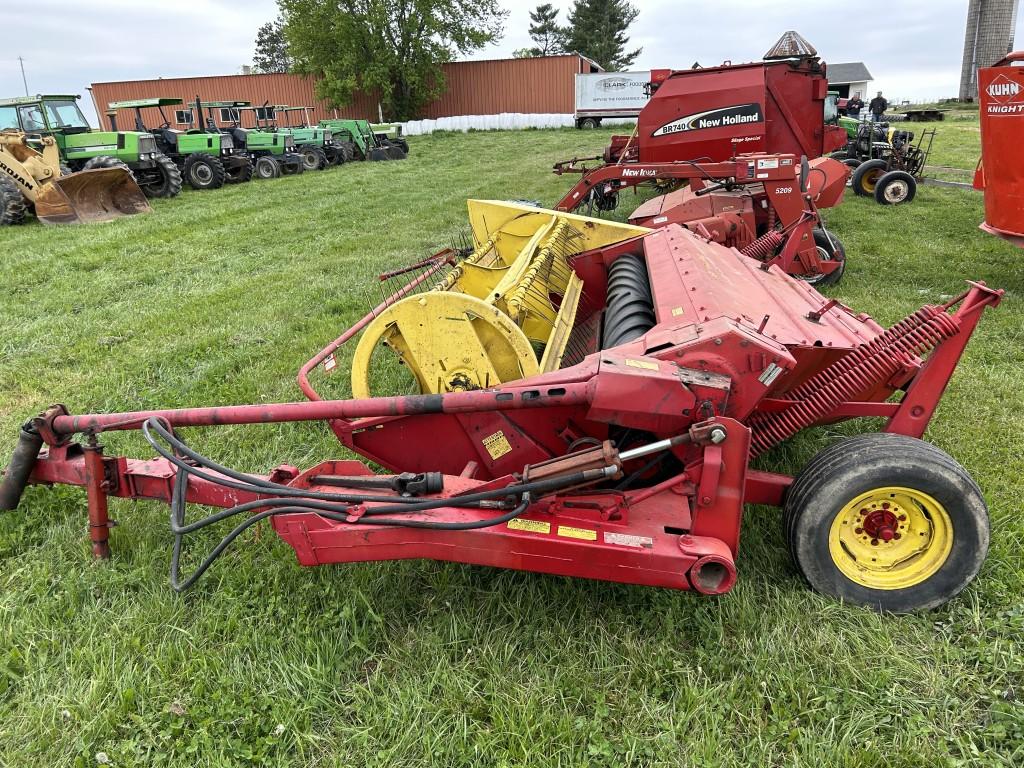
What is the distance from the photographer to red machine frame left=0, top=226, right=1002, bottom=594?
7.36 feet

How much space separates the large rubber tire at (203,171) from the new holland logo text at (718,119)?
12721 millimetres

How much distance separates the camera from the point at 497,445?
277 centimetres

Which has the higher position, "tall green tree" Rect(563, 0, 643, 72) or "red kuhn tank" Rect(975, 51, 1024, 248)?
"tall green tree" Rect(563, 0, 643, 72)

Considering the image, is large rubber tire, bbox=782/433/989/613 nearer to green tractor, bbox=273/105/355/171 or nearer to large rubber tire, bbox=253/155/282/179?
large rubber tire, bbox=253/155/282/179

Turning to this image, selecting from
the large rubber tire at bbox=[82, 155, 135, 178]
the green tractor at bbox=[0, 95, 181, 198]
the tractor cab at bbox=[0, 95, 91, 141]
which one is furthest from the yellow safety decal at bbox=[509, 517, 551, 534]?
the tractor cab at bbox=[0, 95, 91, 141]

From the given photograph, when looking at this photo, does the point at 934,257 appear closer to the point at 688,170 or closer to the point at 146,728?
the point at 688,170

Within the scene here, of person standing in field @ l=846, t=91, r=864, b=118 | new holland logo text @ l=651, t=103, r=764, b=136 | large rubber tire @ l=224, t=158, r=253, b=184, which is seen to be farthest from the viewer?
person standing in field @ l=846, t=91, r=864, b=118

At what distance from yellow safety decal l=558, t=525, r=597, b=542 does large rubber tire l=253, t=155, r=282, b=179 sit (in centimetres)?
1902

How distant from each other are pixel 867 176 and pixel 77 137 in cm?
1642

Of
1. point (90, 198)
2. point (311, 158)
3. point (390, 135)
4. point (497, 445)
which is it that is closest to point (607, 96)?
point (390, 135)

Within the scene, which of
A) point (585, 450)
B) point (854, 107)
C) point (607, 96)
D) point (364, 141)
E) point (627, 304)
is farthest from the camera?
point (607, 96)

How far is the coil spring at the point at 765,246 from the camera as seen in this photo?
5723 millimetres

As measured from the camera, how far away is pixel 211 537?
3135mm

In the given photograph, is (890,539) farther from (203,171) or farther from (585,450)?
(203,171)
